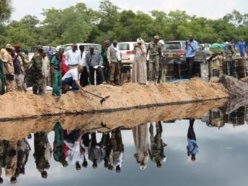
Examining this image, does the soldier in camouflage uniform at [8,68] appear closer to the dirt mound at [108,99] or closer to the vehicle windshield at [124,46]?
the dirt mound at [108,99]

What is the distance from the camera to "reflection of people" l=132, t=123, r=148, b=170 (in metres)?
11.7

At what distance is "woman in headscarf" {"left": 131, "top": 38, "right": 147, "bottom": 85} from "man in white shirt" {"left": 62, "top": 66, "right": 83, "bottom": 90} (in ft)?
10.6

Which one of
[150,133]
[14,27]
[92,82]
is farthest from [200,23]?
[150,133]

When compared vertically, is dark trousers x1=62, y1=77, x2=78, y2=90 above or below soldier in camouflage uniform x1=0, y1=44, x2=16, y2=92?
below

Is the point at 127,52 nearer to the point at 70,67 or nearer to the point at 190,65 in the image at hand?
the point at 190,65

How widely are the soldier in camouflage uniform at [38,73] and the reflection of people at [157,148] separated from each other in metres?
5.58

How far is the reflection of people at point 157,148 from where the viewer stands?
11930 millimetres

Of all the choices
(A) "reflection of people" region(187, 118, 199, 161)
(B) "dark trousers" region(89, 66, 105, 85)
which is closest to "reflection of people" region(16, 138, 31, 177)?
(A) "reflection of people" region(187, 118, 199, 161)

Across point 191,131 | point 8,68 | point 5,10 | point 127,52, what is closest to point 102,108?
point 8,68

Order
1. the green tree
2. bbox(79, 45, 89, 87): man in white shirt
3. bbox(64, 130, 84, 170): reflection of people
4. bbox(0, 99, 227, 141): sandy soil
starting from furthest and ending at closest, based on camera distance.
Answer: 1. the green tree
2. bbox(79, 45, 89, 87): man in white shirt
3. bbox(0, 99, 227, 141): sandy soil
4. bbox(64, 130, 84, 170): reflection of people

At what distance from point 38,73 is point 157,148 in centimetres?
838

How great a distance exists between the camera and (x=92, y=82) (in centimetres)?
2223

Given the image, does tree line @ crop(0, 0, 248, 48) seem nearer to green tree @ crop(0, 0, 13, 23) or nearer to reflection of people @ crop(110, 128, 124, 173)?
green tree @ crop(0, 0, 13, 23)

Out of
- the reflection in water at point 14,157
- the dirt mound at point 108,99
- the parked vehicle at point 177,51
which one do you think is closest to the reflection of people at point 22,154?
the reflection in water at point 14,157
